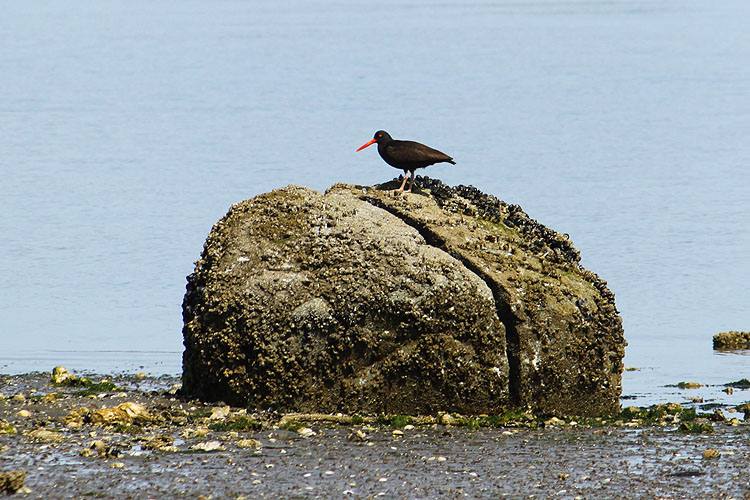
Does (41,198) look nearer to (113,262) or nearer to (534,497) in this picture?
(113,262)

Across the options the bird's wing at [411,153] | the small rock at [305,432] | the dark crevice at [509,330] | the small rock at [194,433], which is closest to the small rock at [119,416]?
the small rock at [194,433]

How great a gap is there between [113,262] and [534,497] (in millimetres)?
14220

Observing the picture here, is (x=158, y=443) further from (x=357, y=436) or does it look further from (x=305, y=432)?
(x=357, y=436)

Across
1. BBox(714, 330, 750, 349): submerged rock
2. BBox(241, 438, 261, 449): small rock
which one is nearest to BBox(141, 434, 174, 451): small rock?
BBox(241, 438, 261, 449): small rock

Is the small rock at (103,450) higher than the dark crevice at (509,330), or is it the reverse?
the dark crevice at (509,330)

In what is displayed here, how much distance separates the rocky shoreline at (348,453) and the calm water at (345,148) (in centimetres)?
334

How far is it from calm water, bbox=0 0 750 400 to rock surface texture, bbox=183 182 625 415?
261cm

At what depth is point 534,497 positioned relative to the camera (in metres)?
7.60

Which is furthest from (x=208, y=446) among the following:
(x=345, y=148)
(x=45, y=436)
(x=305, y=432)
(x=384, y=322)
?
(x=345, y=148)

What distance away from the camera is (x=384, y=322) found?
10047 mm

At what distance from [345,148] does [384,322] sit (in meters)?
21.4

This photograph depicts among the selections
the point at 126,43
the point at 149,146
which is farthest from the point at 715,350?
the point at 126,43

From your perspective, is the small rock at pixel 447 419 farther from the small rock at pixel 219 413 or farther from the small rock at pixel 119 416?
the small rock at pixel 119 416

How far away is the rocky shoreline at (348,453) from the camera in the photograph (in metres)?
7.71
